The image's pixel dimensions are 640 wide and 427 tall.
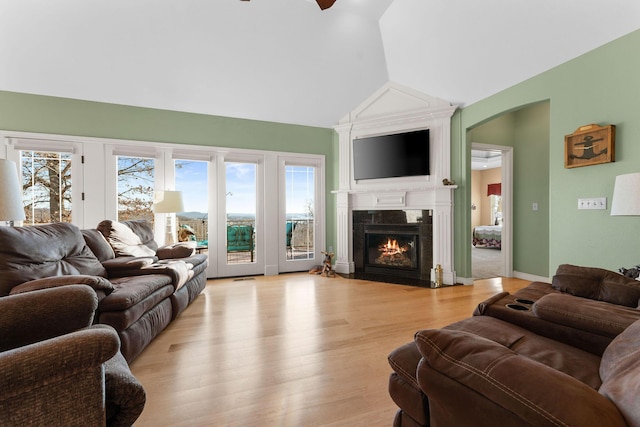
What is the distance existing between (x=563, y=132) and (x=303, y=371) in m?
3.38

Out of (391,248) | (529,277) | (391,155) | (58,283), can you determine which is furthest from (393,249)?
(58,283)

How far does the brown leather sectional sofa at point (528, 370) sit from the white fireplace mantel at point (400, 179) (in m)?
2.58

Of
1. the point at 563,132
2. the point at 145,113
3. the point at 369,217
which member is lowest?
the point at 369,217

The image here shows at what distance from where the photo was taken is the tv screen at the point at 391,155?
13.9ft

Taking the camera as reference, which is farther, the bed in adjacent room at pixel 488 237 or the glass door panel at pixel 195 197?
the bed in adjacent room at pixel 488 237

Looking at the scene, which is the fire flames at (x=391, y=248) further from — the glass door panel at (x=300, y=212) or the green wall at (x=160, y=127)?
the glass door panel at (x=300, y=212)

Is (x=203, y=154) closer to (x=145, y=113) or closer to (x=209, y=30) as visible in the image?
(x=145, y=113)

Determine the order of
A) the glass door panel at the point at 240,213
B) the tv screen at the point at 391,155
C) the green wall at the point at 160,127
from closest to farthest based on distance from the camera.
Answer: the green wall at the point at 160,127 → the tv screen at the point at 391,155 → the glass door panel at the point at 240,213

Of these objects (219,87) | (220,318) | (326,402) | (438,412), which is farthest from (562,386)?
(219,87)

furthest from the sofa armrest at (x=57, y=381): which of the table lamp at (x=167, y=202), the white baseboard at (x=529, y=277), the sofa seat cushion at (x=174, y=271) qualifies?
the white baseboard at (x=529, y=277)

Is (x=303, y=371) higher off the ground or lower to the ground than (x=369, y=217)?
lower

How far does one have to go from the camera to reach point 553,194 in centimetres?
287

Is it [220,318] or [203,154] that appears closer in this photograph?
[220,318]

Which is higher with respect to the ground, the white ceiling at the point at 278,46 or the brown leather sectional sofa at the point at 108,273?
the white ceiling at the point at 278,46
